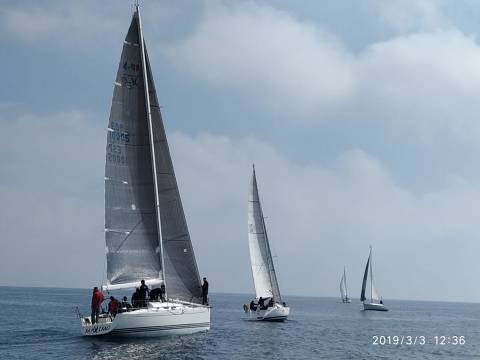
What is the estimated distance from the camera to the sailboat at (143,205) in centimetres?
3369

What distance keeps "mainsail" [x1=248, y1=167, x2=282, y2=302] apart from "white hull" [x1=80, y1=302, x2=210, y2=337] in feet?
73.0

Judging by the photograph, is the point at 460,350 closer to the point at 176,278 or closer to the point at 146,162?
the point at 176,278

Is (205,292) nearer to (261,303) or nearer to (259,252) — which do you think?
(261,303)

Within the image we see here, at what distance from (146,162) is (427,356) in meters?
18.5

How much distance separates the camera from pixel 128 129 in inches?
1388

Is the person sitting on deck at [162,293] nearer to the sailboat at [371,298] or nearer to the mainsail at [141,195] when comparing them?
the mainsail at [141,195]

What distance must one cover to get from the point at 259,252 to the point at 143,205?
2405cm

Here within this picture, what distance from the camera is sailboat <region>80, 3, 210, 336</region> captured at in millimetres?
33688

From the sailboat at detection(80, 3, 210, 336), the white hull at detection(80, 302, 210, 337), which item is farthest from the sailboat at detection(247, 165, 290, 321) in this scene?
the white hull at detection(80, 302, 210, 337)

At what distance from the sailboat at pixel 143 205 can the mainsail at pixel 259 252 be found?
2067cm

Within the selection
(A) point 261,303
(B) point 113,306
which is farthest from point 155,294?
(A) point 261,303

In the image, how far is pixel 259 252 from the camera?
57.4m

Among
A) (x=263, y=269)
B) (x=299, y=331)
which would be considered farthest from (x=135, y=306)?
(x=263, y=269)

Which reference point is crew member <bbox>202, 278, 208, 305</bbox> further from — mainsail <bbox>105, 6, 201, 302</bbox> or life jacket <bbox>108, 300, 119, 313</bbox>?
life jacket <bbox>108, 300, 119, 313</bbox>
